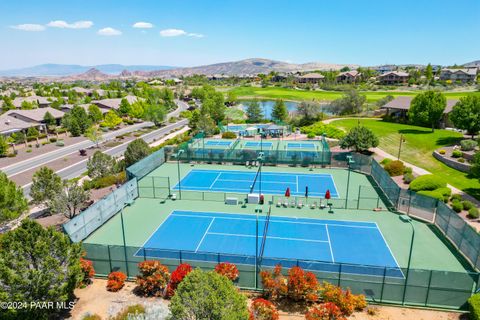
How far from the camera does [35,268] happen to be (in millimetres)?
13023

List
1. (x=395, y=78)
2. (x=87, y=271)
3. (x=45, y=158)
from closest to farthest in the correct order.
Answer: (x=87, y=271) < (x=45, y=158) < (x=395, y=78)

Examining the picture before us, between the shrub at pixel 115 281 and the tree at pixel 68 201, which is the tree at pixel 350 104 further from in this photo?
the shrub at pixel 115 281

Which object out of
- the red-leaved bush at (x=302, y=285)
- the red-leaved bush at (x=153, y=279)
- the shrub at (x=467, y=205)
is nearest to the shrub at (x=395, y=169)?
the shrub at (x=467, y=205)

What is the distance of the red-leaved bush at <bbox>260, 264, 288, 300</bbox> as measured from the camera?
14938mm

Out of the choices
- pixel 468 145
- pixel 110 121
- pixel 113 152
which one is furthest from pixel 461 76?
pixel 113 152

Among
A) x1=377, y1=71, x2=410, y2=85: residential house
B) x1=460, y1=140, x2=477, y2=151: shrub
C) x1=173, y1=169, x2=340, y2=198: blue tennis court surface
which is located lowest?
x1=173, y1=169, x2=340, y2=198: blue tennis court surface

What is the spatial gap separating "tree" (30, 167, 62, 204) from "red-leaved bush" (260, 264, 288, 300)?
17.3 m

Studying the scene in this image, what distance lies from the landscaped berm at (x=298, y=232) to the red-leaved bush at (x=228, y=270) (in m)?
0.42

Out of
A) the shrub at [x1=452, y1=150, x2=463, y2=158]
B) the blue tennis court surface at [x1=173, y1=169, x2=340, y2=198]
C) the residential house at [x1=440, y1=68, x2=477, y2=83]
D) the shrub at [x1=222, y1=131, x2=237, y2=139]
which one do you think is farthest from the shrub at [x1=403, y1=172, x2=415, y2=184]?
the residential house at [x1=440, y1=68, x2=477, y2=83]

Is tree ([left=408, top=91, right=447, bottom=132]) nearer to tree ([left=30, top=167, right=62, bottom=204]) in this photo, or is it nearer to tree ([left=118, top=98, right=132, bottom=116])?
tree ([left=30, top=167, right=62, bottom=204])

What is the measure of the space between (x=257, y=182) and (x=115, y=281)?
19073 mm

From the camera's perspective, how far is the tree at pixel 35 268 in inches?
479

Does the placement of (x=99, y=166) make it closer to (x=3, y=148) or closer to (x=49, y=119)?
(x=3, y=148)

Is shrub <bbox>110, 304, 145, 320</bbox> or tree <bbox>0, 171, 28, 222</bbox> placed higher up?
tree <bbox>0, 171, 28, 222</bbox>
